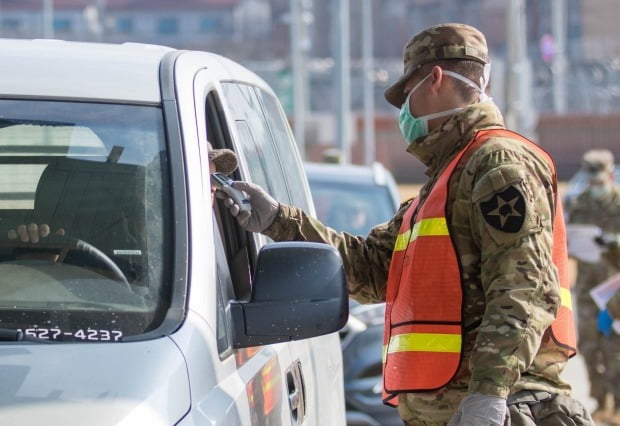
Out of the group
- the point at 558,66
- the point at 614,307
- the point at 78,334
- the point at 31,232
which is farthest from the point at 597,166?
the point at 558,66

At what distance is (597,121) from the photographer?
197ft

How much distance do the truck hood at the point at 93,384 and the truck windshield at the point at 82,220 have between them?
9cm

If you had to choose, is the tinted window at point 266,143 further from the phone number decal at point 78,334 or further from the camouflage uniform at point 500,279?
the phone number decal at point 78,334

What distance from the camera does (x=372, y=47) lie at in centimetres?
8506

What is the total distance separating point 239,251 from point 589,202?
7220mm

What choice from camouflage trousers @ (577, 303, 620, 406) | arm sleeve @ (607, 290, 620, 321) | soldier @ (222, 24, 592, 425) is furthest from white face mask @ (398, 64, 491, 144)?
camouflage trousers @ (577, 303, 620, 406)

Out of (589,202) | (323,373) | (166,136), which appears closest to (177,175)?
(166,136)

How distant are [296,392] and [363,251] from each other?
67 centimetres

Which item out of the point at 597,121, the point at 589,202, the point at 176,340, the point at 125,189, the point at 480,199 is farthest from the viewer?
the point at 597,121

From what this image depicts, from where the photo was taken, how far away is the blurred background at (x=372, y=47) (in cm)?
2364

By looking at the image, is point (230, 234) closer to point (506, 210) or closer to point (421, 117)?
point (421, 117)

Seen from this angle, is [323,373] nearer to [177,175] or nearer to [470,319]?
[470,319]

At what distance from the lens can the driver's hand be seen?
3.00m

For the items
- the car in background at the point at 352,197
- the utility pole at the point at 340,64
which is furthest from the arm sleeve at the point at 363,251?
the utility pole at the point at 340,64
